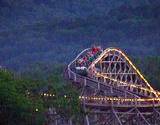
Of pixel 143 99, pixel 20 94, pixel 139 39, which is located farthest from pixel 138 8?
pixel 20 94

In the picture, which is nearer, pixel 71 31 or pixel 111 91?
pixel 111 91

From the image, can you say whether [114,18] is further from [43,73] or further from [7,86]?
[7,86]

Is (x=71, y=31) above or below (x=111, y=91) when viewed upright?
above

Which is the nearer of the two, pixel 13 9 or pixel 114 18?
pixel 114 18

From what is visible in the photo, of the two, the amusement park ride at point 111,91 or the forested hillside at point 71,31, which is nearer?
the amusement park ride at point 111,91
